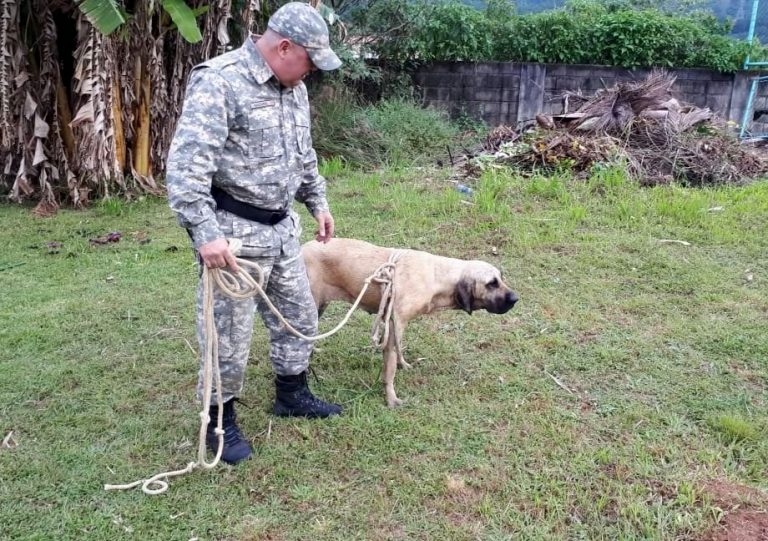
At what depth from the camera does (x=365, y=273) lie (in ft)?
12.7

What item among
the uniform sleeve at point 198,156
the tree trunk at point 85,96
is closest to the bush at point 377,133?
the tree trunk at point 85,96

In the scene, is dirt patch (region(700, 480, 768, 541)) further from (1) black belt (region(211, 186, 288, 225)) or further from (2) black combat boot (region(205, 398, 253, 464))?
(1) black belt (region(211, 186, 288, 225))

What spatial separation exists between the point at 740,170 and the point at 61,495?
821 centimetres

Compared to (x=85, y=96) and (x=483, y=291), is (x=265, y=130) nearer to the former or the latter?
(x=483, y=291)

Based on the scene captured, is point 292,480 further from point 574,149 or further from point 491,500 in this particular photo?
point 574,149

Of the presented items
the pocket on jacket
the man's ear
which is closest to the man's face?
the man's ear

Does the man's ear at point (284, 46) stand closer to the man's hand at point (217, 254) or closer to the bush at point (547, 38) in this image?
the man's hand at point (217, 254)

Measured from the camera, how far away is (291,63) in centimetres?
286

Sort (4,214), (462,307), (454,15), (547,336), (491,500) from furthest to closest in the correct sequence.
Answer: (454,15)
(4,214)
(547,336)
(462,307)
(491,500)

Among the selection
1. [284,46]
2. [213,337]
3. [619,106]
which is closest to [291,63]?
[284,46]

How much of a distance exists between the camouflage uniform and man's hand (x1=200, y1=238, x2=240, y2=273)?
3cm

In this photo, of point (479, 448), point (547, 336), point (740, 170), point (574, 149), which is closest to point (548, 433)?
point (479, 448)

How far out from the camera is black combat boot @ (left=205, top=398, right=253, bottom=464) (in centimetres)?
328

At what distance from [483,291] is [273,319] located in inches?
48.0
